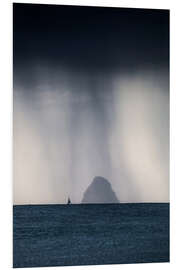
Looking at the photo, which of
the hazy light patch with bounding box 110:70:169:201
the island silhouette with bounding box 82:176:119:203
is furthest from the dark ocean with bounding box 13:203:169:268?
the hazy light patch with bounding box 110:70:169:201

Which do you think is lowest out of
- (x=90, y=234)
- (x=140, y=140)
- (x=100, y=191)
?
(x=90, y=234)

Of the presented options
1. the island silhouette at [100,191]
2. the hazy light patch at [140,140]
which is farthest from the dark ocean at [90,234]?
the hazy light patch at [140,140]

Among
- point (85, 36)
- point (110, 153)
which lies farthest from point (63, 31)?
point (110, 153)

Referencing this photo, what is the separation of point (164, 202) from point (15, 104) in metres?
3.70

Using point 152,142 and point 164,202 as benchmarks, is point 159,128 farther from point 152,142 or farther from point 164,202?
point 164,202

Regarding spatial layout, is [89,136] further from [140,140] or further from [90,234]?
[90,234]

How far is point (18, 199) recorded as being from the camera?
1271 centimetres

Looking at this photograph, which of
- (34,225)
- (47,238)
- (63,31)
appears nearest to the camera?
(47,238)

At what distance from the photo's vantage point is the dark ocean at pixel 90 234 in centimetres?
682

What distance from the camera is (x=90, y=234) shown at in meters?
8.87

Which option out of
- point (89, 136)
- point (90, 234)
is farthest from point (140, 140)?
point (90, 234)

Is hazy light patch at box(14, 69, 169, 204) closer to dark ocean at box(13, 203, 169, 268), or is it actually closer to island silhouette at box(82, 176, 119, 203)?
island silhouette at box(82, 176, 119, 203)

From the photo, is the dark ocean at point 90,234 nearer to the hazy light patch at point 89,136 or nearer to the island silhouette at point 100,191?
the island silhouette at point 100,191

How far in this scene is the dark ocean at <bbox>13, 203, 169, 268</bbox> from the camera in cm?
682
